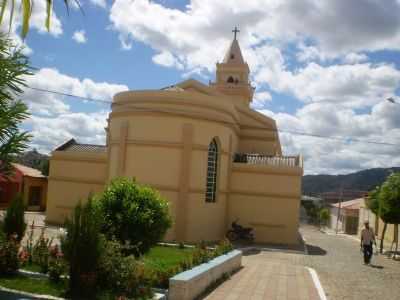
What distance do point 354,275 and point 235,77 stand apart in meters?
25.8

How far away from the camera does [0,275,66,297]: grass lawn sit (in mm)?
8500

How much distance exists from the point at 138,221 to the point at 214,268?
6.96 ft

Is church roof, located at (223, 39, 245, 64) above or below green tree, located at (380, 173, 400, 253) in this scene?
above

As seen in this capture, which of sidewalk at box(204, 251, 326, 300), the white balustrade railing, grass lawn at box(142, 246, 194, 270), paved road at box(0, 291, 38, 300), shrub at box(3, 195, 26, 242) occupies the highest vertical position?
the white balustrade railing

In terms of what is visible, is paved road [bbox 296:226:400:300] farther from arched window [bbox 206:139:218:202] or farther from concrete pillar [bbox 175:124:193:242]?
arched window [bbox 206:139:218:202]

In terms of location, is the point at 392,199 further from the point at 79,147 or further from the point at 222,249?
the point at 79,147

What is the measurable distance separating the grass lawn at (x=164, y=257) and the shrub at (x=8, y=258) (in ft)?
8.67

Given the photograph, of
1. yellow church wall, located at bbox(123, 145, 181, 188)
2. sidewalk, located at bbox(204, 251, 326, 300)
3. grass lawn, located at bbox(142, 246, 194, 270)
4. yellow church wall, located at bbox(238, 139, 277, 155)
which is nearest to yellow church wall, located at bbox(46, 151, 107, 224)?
yellow church wall, located at bbox(123, 145, 181, 188)

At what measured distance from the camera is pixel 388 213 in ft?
70.8

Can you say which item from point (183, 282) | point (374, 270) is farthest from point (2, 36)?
point (374, 270)

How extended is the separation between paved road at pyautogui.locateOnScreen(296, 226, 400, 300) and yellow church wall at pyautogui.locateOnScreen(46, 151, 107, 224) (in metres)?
12.2

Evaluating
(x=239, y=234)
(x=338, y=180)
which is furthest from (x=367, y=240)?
(x=338, y=180)

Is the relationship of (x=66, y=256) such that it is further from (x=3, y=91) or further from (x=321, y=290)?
(x=321, y=290)

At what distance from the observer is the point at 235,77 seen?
128 ft
